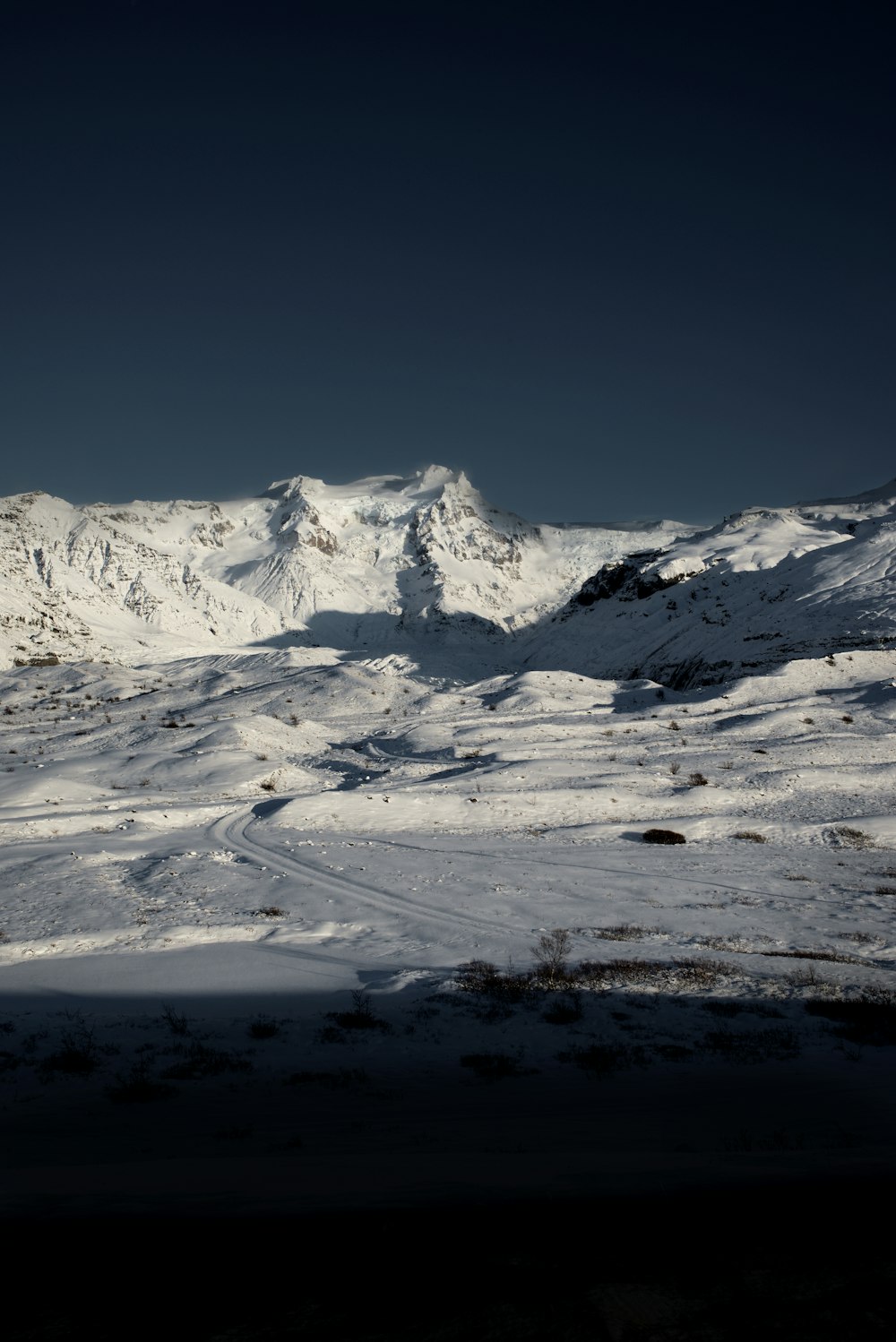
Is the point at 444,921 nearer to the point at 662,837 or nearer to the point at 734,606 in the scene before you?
the point at 662,837

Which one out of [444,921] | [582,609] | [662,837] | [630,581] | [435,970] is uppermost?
[630,581]

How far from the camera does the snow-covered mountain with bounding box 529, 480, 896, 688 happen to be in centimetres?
7544

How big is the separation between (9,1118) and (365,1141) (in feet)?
10.7

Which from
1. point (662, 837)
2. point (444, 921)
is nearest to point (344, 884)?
point (444, 921)

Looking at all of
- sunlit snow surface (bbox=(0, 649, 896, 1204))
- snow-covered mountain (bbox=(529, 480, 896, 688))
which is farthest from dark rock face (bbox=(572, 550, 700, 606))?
sunlit snow surface (bbox=(0, 649, 896, 1204))

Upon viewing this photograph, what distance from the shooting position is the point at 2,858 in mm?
19578

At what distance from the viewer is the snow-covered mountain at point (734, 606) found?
7544 centimetres

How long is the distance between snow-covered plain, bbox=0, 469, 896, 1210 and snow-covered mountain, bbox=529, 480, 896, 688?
139 ft

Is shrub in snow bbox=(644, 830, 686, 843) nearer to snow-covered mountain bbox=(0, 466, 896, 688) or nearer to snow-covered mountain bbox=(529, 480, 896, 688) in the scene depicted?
snow-covered mountain bbox=(529, 480, 896, 688)

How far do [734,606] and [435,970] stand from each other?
298 ft

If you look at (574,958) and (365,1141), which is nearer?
(365,1141)

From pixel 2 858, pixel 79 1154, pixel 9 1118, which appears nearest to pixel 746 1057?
pixel 79 1154

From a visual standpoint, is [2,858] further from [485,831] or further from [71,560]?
[71,560]

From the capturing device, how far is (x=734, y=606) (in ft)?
310
